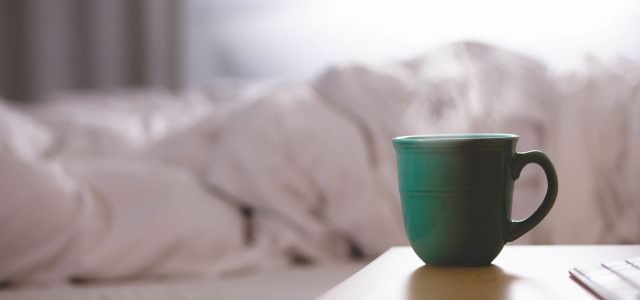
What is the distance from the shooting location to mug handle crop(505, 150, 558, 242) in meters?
0.48

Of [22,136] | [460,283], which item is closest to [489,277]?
[460,283]

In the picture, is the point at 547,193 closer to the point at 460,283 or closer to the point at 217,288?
the point at 460,283

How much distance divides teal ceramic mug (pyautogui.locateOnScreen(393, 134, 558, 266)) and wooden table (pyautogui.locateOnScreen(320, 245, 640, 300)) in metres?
0.01

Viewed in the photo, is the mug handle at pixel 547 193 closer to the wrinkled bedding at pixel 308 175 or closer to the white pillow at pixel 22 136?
the wrinkled bedding at pixel 308 175

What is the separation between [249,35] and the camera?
271 cm

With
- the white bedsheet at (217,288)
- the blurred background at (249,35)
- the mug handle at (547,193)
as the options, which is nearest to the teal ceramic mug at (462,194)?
the mug handle at (547,193)

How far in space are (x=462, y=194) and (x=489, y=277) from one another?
2.1 inches

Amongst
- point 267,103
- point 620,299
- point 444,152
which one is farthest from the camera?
point 267,103

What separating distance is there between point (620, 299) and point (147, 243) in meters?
0.94

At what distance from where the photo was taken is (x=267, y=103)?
1363 millimetres

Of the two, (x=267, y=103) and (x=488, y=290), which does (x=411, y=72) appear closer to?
(x=267, y=103)

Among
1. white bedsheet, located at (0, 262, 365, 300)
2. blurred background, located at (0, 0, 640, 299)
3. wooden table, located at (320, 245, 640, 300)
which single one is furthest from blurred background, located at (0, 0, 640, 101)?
wooden table, located at (320, 245, 640, 300)

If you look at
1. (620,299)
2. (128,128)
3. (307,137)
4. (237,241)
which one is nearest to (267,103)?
(307,137)

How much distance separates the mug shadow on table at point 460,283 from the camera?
0.40 m
